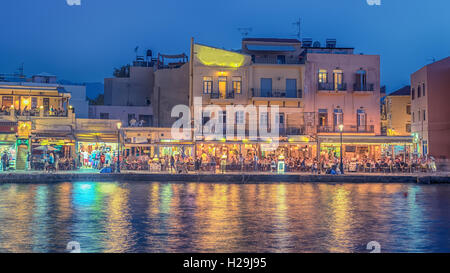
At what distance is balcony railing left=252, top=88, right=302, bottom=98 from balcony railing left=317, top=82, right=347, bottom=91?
1.76 m

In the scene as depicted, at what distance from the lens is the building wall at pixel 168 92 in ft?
159

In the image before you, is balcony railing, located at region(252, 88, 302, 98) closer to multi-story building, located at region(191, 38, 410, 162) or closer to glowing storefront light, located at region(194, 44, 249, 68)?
multi-story building, located at region(191, 38, 410, 162)

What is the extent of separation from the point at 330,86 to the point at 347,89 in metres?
1.46

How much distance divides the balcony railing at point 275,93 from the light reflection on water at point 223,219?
15477 millimetres

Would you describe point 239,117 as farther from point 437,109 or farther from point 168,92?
point 437,109

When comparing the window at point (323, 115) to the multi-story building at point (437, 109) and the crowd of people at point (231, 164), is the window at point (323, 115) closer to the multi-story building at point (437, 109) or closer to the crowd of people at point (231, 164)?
the crowd of people at point (231, 164)

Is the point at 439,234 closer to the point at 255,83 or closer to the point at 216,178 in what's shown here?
the point at 216,178

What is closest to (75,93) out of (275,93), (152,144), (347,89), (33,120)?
(33,120)

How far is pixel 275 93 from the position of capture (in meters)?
42.7

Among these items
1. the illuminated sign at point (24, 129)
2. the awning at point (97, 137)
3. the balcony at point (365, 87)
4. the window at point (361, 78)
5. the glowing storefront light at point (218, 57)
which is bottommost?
the awning at point (97, 137)

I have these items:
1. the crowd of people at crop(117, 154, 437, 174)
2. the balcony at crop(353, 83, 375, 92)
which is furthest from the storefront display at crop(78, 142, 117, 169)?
the balcony at crop(353, 83, 375, 92)

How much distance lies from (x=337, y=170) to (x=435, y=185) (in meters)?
6.38

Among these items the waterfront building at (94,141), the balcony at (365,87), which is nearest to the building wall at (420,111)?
the balcony at (365,87)
